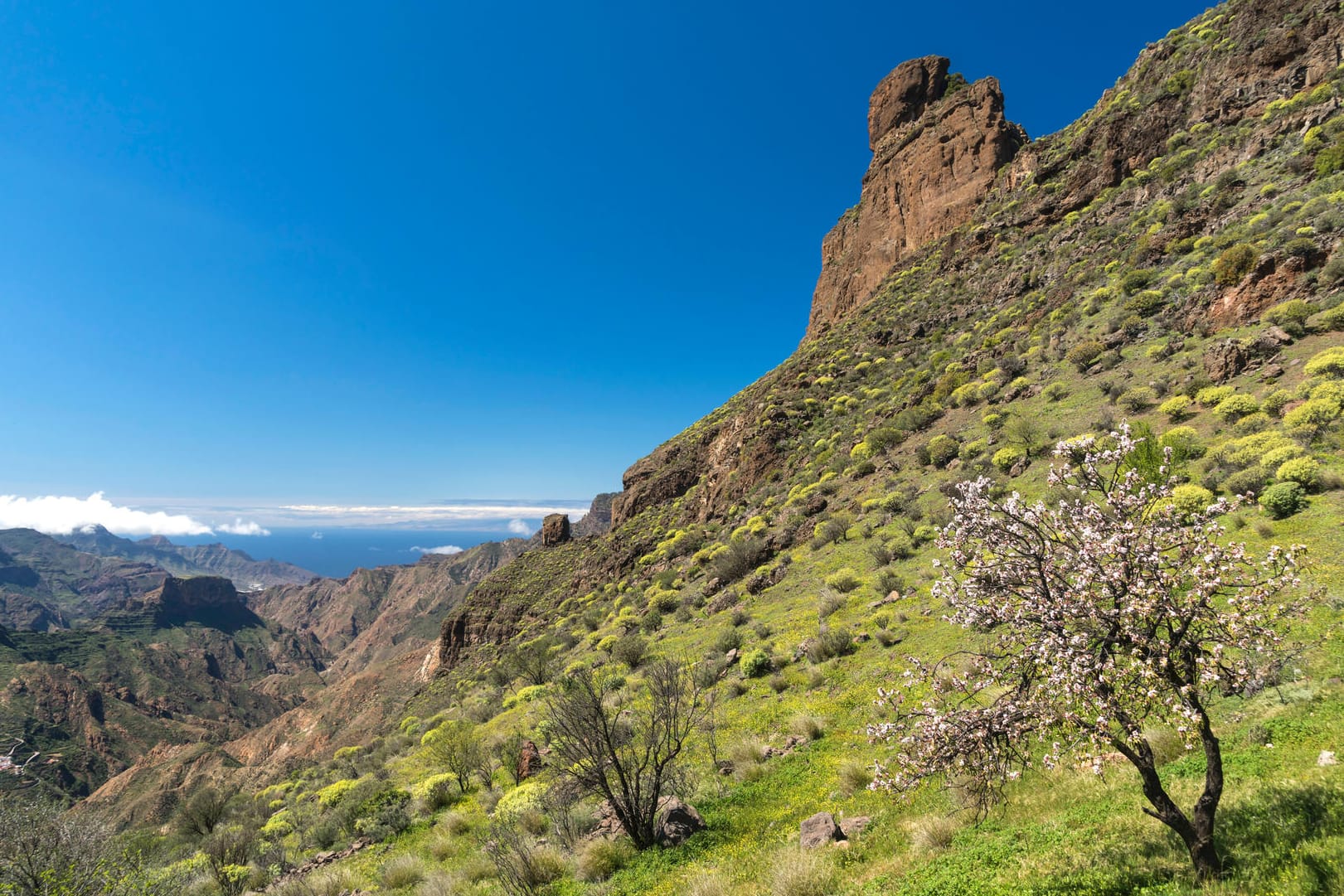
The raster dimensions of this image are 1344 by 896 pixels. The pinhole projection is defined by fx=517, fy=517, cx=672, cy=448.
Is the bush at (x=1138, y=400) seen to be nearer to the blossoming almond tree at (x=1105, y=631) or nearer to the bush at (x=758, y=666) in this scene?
the bush at (x=758, y=666)

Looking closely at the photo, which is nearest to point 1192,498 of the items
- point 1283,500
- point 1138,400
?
point 1283,500

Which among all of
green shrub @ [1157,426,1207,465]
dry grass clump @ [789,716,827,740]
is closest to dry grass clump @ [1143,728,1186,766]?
dry grass clump @ [789,716,827,740]

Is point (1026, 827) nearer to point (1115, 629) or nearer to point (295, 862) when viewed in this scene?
point (1115, 629)

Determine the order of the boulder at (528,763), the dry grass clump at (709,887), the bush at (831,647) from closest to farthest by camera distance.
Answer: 1. the dry grass clump at (709,887)
2. the bush at (831,647)
3. the boulder at (528,763)

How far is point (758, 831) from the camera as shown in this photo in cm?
868

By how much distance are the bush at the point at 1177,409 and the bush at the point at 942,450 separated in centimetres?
771

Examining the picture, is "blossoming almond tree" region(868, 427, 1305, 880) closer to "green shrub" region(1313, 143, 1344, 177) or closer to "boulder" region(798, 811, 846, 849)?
"boulder" region(798, 811, 846, 849)

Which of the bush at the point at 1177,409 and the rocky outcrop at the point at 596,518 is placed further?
the rocky outcrop at the point at 596,518

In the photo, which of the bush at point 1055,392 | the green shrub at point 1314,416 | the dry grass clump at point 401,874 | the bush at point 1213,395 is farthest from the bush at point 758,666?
the bush at point 1055,392

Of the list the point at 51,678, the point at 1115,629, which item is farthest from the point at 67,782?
the point at 1115,629

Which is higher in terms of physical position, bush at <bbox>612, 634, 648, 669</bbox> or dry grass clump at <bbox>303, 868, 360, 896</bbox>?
bush at <bbox>612, 634, 648, 669</bbox>

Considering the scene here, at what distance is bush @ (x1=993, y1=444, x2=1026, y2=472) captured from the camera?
64.6ft

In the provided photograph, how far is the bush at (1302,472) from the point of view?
1154 centimetres

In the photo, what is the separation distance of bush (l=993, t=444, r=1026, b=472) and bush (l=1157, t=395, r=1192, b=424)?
4.18 meters
